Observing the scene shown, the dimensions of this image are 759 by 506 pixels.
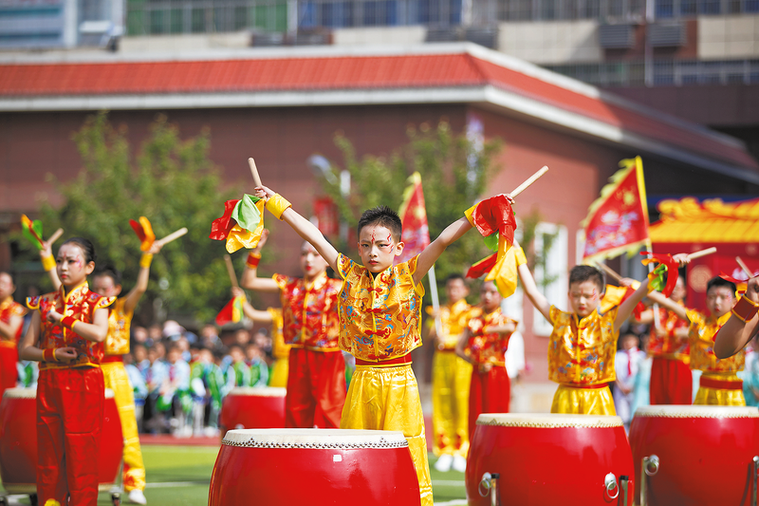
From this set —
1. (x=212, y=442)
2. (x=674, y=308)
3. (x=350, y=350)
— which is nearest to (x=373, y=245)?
(x=350, y=350)

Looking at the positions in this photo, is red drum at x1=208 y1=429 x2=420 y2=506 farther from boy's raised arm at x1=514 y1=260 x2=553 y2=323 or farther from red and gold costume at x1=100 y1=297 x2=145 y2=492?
red and gold costume at x1=100 y1=297 x2=145 y2=492

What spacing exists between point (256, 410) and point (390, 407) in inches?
147

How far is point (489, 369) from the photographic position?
29.3 feet

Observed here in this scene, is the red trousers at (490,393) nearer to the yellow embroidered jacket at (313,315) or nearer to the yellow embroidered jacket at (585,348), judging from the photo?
the yellow embroidered jacket at (313,315)

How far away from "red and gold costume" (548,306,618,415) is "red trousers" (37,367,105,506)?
9.01 feet

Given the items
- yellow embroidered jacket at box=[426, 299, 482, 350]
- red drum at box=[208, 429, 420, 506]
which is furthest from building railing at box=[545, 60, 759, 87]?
red drum at box=[208, 429, 420, 506]

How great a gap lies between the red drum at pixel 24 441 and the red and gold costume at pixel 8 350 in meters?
2.57

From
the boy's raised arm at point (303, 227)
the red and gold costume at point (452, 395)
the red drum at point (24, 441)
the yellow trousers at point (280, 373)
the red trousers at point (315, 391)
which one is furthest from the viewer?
the red and gold costume at point (452, 395)

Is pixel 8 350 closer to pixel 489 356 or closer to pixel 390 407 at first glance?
pixel 489 356

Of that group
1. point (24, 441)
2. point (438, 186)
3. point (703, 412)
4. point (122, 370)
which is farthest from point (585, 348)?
point (438, 186)

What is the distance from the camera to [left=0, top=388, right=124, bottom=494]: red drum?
731 centimetres

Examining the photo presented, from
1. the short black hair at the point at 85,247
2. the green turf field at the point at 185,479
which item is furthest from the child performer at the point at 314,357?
the short black hair at the point at 85,247

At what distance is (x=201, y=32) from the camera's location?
31.0 meters

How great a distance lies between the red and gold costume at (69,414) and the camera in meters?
6.13
